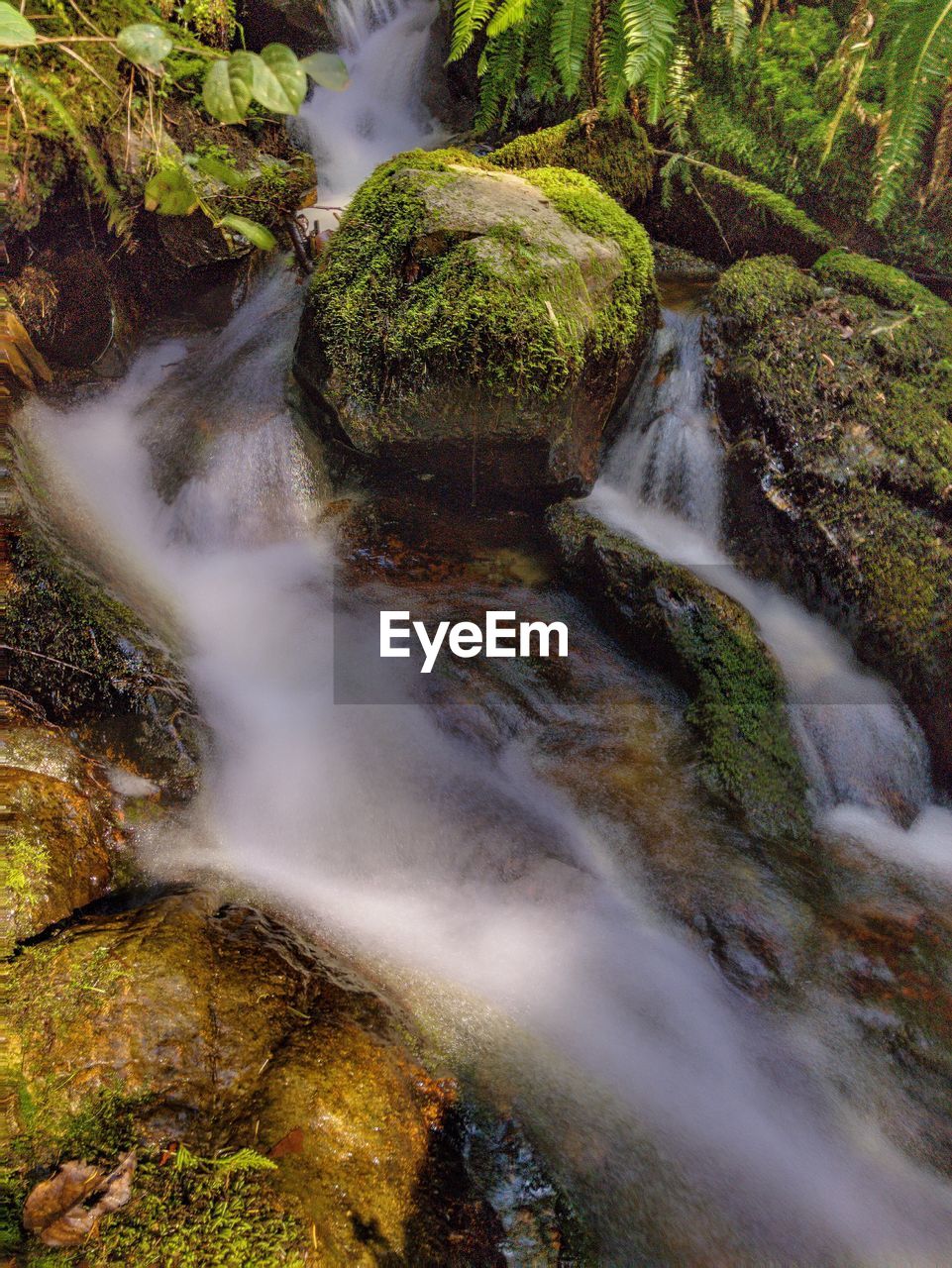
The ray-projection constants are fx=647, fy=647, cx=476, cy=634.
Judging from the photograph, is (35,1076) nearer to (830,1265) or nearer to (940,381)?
(830,1265)

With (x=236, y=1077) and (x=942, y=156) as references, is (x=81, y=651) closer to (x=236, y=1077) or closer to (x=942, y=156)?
(x=236, y=1077)

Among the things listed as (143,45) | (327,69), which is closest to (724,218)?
(327,69)

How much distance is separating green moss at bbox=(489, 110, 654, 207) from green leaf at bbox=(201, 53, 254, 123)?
3.89 m

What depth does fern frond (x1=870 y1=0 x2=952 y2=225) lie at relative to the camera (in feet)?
14.2

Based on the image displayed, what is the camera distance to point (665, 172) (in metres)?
5.45

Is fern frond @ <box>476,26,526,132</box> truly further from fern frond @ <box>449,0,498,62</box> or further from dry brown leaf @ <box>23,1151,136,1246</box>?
dry brown leaf @ <box>23,1151,136,1246</box>

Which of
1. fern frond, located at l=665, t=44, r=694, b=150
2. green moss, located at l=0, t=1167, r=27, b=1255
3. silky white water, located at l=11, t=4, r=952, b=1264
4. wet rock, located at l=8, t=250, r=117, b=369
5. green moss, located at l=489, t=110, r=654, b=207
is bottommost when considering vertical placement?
silky white water, located at l=11, t=4, r=952, b=1264

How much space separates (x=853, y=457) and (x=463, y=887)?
11.6 feet

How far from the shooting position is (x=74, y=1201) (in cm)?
132

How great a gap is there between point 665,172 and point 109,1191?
22.7 feet

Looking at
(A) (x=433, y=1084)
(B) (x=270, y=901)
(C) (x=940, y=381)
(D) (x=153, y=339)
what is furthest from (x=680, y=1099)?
(D) (x=153, y=339)

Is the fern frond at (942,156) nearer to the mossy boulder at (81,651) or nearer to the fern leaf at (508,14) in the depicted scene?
the fern leaf at (508,14)

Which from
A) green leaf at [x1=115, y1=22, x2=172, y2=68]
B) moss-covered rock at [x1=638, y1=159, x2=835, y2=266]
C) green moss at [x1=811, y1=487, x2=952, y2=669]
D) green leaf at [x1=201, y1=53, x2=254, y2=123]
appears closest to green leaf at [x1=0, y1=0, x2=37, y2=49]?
green leaf at [x1=115, y1=22, x2=172, y2=68]

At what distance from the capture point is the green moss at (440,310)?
3559 millimetres
